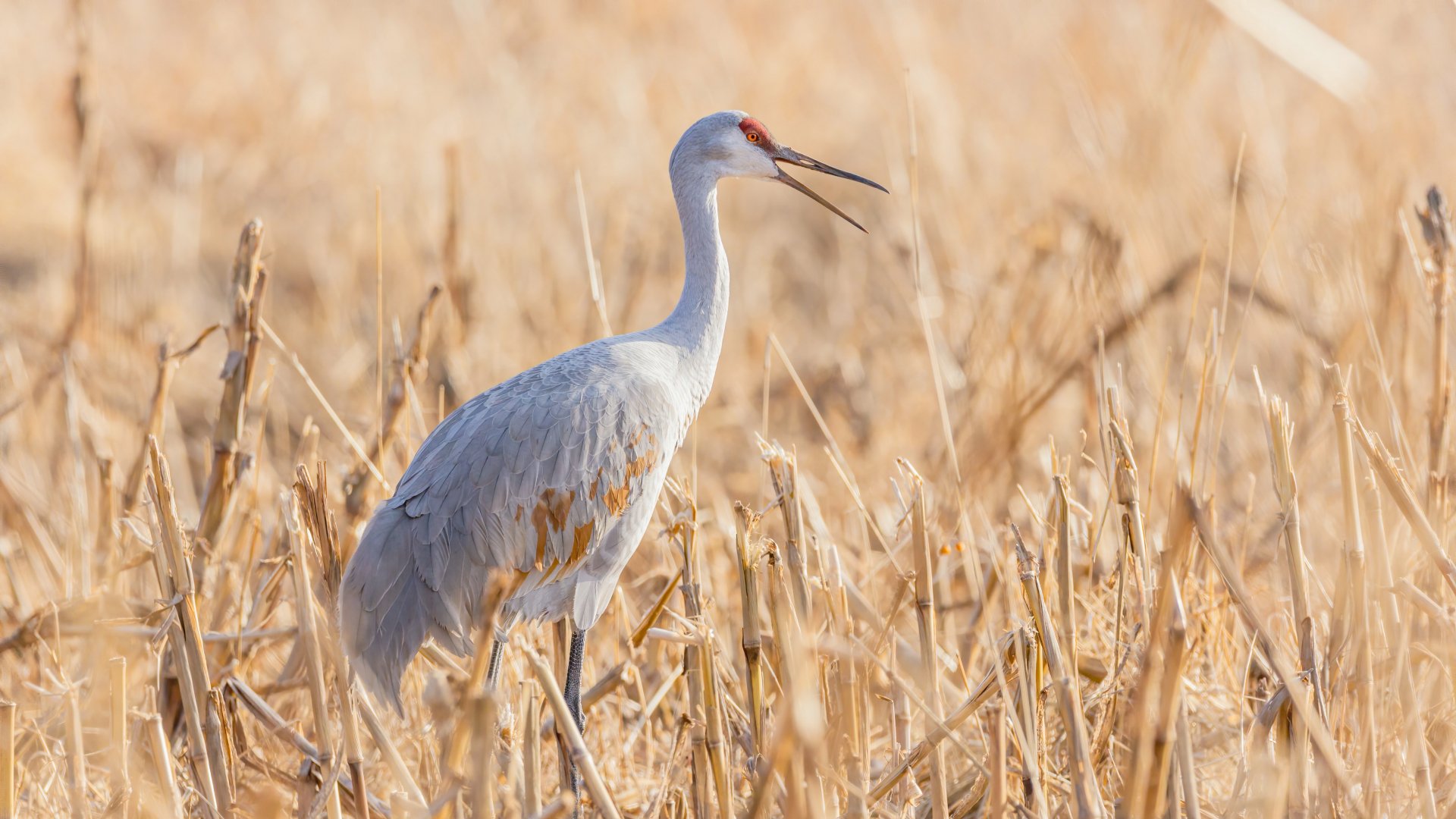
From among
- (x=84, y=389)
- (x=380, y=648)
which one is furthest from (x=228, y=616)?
(x=84, y=389)

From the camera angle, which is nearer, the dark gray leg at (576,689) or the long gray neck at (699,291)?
the dark gray leg at (576,689)

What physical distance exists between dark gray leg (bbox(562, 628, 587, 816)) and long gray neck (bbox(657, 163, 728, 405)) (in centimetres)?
67

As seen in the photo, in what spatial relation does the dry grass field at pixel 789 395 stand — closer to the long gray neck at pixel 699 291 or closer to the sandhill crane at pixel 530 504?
the sandhill crane at pixel 530 504

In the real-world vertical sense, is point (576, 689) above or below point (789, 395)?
below

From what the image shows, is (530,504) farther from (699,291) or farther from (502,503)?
(699,291)

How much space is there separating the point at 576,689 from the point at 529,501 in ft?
1.54

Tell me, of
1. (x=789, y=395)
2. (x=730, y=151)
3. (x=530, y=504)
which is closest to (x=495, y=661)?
(x=530, y=504)

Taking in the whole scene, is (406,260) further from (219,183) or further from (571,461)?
(571,461)

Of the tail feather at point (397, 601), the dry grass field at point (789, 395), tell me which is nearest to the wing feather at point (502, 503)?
the tail feather at point (397, 601)

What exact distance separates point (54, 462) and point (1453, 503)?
4573 millimetres

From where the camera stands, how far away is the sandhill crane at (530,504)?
106 inches

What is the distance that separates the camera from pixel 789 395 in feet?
19.4

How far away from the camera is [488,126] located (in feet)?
23.0

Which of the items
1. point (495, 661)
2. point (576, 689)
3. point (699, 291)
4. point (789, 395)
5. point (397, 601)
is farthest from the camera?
point (789, 395)
